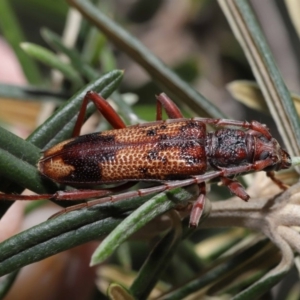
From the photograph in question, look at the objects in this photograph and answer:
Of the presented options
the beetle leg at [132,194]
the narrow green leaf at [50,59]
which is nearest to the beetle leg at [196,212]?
the beetle leg at [132,194]

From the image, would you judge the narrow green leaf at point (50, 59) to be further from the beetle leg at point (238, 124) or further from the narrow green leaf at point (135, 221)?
the narrow green leaf at point (135, 221)

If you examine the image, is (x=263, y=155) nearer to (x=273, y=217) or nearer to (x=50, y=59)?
(x=273, y=217)

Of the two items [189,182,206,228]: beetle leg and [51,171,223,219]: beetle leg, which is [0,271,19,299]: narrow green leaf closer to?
[51,171,223,219]: beetle leg

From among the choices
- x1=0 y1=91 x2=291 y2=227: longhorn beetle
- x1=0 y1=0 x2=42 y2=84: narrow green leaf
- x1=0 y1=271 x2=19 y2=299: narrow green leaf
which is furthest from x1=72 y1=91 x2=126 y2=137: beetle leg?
x1=0 y1=0 x2=42 y2=84: narrow green leaf

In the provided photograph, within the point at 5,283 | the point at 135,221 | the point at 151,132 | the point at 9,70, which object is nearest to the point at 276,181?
the point at 151,132

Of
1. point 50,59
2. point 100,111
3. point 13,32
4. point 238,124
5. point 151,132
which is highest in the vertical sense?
point 13,32

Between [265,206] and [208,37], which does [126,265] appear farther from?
[208,37]

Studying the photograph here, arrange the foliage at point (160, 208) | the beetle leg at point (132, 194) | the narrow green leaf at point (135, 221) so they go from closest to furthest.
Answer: the narrow green leaf at point (135, 221) → the foliage at point (160, 208) → the beetle leg at point (132, 194)
